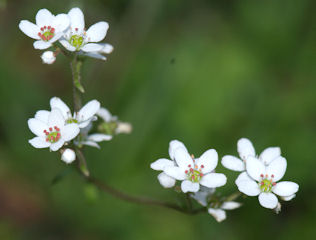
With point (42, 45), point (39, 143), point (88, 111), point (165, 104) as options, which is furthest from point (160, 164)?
point (165, 104)

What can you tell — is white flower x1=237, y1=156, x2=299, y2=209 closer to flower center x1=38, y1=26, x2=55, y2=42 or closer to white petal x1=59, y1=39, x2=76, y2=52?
white petal x1=59, y1=39, x2=76, y2=52

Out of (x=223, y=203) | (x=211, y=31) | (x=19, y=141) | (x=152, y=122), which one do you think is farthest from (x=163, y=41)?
(x=223, y=203)

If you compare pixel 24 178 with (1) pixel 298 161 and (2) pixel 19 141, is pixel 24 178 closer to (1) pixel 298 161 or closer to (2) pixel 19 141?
(2) pixel 19 141

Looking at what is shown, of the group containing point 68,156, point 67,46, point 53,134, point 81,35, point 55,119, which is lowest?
point 68,156

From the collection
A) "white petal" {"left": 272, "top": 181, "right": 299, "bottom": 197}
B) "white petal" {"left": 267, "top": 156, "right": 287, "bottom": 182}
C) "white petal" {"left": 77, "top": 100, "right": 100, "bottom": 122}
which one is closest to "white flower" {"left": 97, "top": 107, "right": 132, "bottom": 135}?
"white petal" {"left": 77, "top": 100, "right": 100, "bottom": 122}

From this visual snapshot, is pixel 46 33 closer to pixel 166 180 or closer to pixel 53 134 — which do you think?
pixel 53 134

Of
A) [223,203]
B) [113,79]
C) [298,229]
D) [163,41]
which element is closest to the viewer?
[223,203]

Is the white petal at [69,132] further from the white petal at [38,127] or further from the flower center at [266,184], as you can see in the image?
the flower center at [266,184]

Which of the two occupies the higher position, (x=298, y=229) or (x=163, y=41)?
(x=163, y=41)
